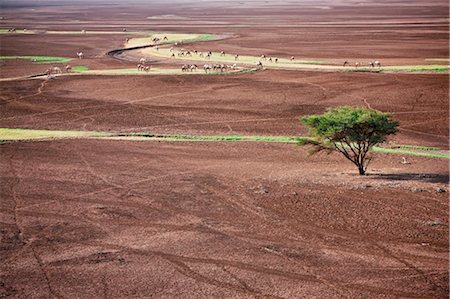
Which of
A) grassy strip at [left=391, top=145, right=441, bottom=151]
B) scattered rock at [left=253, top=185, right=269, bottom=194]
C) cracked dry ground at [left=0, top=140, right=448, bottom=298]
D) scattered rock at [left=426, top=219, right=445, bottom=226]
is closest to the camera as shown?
cracked dry ground at [left=0, top=140, right=448, bottom=298]

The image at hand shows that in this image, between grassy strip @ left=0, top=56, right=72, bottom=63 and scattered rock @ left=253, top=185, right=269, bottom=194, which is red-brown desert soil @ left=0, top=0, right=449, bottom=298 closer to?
scattered rock @ left=253, top=185, right=269, bottom=194

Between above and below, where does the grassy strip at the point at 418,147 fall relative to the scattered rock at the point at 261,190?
below

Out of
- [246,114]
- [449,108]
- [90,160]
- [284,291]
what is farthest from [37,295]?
[449,108]

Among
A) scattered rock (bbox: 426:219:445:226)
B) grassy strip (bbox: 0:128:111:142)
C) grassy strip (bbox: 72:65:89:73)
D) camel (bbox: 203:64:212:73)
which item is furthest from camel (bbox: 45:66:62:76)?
scattered rock (bbox: 426:219:445:226)

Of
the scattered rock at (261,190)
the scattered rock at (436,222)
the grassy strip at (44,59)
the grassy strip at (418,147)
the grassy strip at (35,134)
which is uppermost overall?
the grassy strip at (44,59)

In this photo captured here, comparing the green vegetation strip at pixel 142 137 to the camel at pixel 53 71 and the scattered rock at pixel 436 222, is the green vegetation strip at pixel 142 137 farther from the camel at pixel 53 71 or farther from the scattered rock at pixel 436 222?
the camel at pixel 53 71

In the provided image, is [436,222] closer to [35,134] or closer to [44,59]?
[35,134]

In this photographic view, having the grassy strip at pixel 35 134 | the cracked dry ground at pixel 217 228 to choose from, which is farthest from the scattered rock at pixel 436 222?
the grassy strip at pixel 35 134
